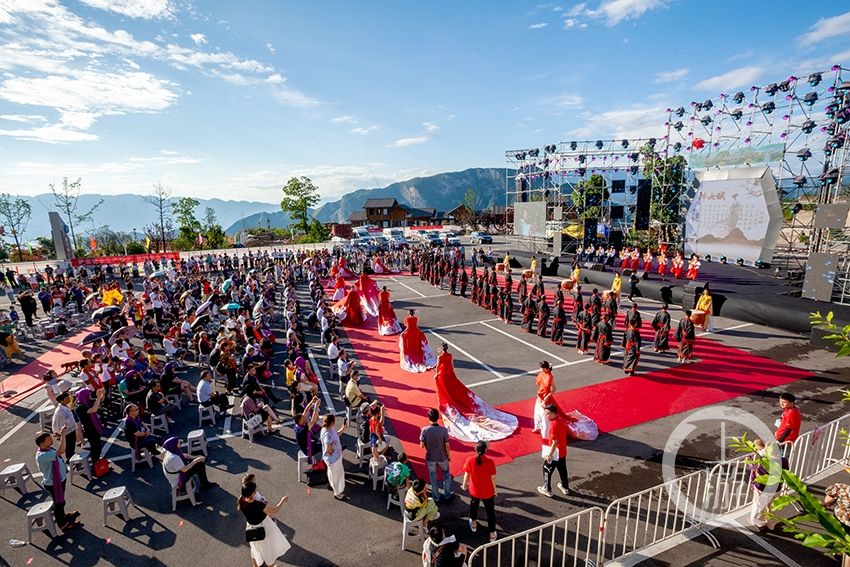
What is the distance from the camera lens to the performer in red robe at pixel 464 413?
30.2 ft

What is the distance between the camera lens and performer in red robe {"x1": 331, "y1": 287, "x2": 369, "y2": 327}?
722 inches

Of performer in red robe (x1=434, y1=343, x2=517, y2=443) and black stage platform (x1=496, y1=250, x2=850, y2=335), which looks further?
black stage platform (x1=496, y1=250, x2=850, y2=335)

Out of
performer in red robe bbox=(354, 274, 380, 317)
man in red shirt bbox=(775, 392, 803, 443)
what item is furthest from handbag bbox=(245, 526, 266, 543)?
performer in red robe bbox=(354, 274, 380, 317)

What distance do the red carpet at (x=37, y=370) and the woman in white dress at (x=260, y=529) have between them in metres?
11.1

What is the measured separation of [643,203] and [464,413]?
96.8ft

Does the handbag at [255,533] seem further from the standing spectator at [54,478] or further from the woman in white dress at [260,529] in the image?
the standing spectator at [54,478]

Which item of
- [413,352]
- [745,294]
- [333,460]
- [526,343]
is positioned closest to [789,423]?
[333,460]

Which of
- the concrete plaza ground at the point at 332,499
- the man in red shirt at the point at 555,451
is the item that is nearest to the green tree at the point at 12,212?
the concrete plaza ground at the point at 332,499

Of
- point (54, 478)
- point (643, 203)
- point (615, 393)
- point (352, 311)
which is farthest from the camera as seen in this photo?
point (643, 203)

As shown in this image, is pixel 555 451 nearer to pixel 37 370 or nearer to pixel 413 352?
pixel 413 352

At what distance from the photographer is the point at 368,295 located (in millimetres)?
19312

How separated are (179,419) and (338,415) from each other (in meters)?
4.05

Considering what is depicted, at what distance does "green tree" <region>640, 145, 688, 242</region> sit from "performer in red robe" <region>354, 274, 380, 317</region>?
25.0 metres

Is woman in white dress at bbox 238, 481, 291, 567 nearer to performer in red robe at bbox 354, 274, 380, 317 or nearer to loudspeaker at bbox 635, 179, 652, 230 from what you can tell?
performer in red robe at bbox 354, 274, 380, 317
